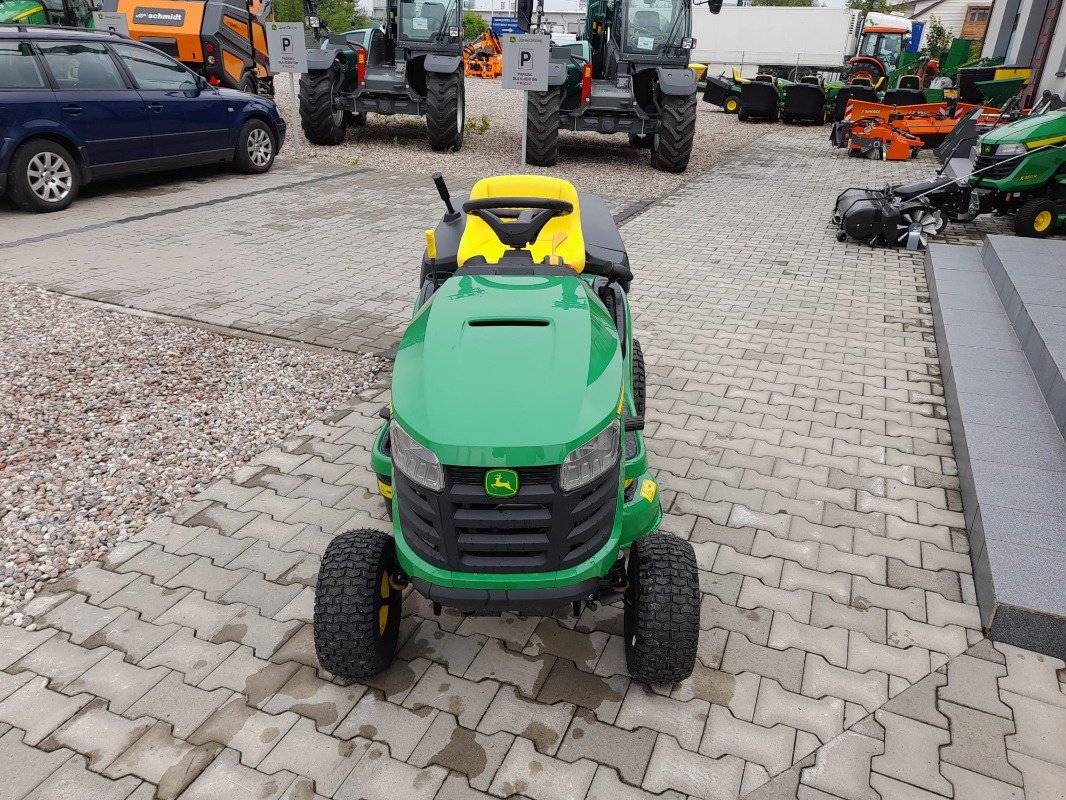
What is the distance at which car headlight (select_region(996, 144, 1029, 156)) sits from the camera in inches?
326

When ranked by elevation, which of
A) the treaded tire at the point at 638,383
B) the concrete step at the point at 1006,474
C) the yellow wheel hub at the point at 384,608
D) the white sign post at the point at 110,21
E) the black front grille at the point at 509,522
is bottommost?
the concrete step at the point at 1006,474

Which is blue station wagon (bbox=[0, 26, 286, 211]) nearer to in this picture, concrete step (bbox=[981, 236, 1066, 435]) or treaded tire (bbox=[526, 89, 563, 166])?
treaded tire (bbox=[526, 89, 563, 166])

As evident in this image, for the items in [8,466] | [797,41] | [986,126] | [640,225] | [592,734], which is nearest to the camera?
[592,734]

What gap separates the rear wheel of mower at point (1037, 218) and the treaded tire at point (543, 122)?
20.3 ft

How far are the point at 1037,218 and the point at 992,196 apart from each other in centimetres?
51

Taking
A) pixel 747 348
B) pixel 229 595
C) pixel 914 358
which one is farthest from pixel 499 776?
pixel 914 358

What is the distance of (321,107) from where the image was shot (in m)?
12.5

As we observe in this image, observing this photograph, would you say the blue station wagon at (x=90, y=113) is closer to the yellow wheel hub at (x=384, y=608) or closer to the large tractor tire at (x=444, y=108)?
the large tractor tire at (x=444, y=108)

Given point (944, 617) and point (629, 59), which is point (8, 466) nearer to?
point (944, 617)

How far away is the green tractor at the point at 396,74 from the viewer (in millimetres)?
12242

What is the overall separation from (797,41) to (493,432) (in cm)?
3252

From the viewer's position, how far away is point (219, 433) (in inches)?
172

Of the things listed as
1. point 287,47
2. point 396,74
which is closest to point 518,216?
point 287,47

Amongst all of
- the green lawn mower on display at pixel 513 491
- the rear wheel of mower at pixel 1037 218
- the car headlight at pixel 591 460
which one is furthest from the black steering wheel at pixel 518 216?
the rear wheel of mower at pixel 1037 218
